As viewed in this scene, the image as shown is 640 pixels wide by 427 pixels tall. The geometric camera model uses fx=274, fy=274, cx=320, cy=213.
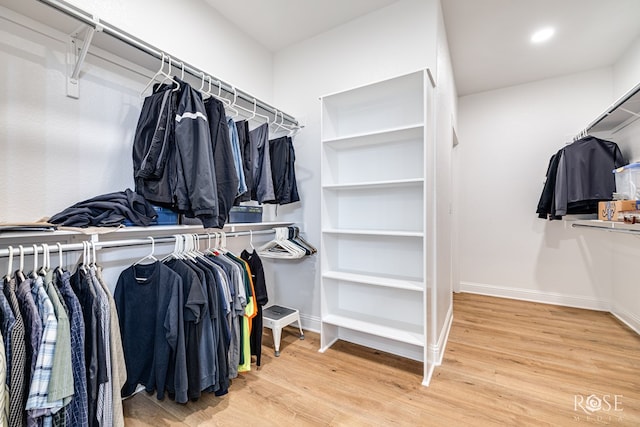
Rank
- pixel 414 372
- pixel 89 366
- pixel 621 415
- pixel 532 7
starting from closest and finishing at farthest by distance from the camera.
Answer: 1. pixel 89 366
2. pixel 621 415
3. pixel 414 372
4. pixel 532 7

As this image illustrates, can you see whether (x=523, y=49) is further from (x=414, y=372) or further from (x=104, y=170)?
(x=104, y=170)

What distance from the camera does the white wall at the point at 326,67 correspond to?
2.13 meters

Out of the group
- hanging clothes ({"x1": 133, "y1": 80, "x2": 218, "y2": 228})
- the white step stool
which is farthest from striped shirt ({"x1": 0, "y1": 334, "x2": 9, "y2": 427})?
the white step stool

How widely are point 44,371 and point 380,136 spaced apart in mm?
2198

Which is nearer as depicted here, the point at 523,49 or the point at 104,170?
the point at 104,170

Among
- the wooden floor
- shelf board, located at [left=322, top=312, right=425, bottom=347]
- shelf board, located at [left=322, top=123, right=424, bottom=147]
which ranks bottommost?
the wooden floor

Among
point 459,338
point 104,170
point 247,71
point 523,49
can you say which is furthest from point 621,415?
point 247,71

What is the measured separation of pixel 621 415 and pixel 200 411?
2359 millimetres

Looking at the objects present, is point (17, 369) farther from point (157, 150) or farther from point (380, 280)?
point (380, 280)

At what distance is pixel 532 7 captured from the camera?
224 cm

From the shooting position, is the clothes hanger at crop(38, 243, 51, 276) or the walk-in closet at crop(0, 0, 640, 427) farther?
the walk-in closet at crop(0, 0, 640, 427)

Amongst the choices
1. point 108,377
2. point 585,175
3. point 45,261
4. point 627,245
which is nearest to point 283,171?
point 45,261

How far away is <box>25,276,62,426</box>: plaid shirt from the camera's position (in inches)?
38.4

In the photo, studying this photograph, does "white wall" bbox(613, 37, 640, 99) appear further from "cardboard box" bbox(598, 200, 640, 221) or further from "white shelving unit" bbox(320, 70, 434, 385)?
"white shelving unit" bbox(320, 70, 434, 385)
